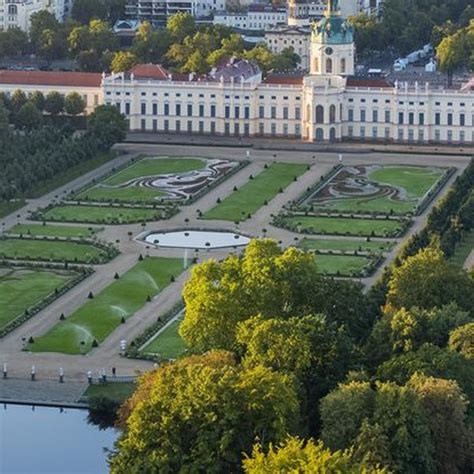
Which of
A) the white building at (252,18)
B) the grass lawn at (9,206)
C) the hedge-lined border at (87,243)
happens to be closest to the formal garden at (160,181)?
the grass lawn at (9,206)

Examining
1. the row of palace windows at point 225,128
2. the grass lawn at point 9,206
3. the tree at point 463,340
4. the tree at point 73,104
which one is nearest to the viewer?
the tree at point 463,340

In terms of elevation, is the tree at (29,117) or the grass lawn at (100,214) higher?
the tree at (29,117)

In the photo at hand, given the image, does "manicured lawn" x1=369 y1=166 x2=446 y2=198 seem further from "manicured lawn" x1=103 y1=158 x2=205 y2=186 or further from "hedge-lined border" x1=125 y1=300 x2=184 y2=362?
"hedge-lined border" x1=125 y1=300 x2=184 y2=362

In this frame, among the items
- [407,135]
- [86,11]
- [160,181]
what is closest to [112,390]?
[160,181]

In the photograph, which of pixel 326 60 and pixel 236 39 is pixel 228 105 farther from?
pixel 236 39

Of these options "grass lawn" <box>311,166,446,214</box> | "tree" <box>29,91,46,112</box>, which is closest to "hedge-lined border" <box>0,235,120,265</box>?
"grass lawn" <box>311,166,446,214</box>

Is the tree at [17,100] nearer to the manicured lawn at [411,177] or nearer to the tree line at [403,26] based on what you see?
the manicured lawn at [411,177]
